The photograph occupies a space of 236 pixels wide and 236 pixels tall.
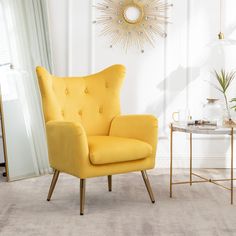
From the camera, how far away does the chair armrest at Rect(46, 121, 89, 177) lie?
2.86 meters

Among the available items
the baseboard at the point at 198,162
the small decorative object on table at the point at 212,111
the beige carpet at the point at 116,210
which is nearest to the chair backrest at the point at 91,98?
the beige carpet at the point at 116,210

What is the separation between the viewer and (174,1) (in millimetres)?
4375

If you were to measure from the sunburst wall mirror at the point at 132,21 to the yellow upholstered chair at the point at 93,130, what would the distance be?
95 centimetres

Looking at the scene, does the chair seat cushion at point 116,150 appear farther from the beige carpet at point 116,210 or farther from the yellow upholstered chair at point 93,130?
the beige carpet at point 116,210

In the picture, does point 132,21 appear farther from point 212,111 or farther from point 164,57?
point 212,111

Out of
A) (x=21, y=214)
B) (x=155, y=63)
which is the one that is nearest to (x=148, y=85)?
(x=155, y=63)

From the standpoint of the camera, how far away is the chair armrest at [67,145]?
286 centimetres

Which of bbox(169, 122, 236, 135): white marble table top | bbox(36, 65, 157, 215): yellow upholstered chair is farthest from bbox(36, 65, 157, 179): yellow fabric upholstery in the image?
bbox(169, 122, 236, 135): white marble table top

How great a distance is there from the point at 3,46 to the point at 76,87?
102 centimetres

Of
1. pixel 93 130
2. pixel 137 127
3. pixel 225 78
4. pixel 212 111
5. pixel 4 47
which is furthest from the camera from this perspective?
pixel 225 78

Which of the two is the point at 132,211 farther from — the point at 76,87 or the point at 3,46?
the point at 3,46

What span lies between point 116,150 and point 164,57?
1726 millimetres

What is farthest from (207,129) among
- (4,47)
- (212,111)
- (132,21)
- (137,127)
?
(4,47)

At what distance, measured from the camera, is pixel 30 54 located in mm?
4203
